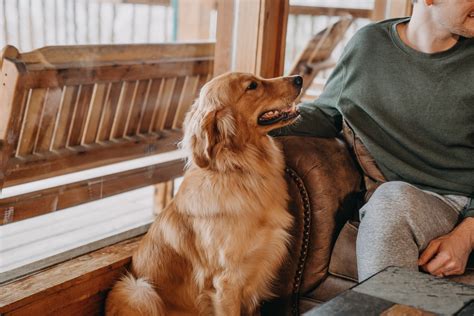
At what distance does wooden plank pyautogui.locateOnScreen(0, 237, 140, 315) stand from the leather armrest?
62cm

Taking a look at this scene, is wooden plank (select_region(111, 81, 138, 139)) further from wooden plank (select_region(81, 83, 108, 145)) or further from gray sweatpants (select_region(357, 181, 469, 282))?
gray sweatpants (select_region(357, 181, 469, 282))

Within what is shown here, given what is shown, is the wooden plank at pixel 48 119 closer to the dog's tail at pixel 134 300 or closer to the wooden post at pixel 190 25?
the dog's tail at pixel 134 300

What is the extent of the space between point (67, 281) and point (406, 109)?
1306mm

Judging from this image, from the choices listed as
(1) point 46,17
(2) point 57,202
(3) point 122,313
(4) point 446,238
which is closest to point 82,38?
(1) point 46,17

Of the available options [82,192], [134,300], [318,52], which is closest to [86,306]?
[134,300]

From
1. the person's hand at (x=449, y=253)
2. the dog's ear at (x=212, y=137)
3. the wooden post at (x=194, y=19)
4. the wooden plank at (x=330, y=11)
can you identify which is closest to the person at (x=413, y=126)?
the person's hand at (x=449, y=253)

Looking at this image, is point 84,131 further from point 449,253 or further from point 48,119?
point 449,253

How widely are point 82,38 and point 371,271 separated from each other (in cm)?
139

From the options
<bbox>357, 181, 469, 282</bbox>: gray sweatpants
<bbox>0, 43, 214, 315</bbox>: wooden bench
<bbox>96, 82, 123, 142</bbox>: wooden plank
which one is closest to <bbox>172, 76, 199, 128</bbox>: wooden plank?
<bbox>0, 43, 214, 315</bbox>: wooden bench

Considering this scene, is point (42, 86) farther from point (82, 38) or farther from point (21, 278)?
point (21, 278)

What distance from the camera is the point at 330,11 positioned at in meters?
4.46

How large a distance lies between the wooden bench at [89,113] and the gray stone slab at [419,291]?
1.37 m

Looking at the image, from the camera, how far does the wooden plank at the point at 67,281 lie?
1814mm

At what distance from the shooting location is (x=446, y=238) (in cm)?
172
